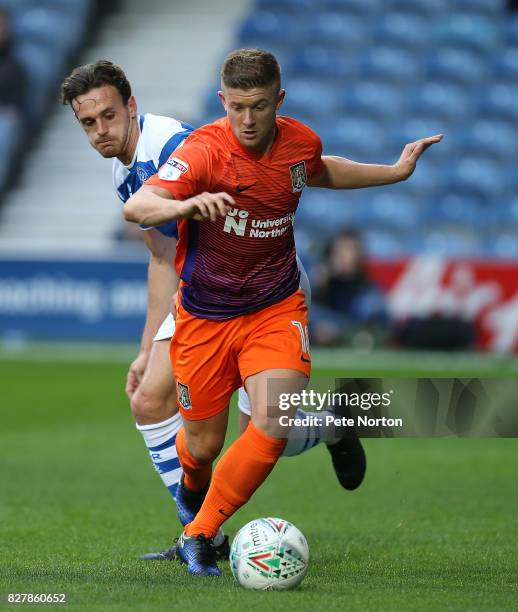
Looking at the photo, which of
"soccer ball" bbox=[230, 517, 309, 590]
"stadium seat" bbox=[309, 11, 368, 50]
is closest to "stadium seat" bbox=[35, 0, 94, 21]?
"stadium seat" bbox=[309, 11, 368, 50]

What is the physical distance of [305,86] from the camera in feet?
65.7

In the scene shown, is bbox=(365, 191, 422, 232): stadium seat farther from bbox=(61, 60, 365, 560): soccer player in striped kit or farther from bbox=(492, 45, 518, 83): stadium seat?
bbox=(61, 60, 365, 560): soccer player in striped kit

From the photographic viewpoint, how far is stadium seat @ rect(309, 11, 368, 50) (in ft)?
67.4

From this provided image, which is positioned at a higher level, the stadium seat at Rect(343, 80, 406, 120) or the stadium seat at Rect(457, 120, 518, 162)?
the stadium seat at Rect(343, 80, 406, 120)

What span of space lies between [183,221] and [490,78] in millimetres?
15099

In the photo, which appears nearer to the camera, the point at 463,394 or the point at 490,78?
the point at 463,394

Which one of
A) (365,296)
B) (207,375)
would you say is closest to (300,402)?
(207,375)

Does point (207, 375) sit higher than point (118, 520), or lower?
higher

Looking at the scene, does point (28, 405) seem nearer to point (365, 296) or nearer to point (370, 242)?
point (365, 296)

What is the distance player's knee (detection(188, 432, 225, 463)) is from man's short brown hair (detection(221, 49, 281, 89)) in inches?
56.0

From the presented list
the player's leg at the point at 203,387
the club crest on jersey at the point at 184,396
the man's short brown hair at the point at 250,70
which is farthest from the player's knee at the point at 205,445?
the man's short brown hair at the point at 250,70

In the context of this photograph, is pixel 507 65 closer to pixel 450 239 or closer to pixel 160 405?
pixel 450 239

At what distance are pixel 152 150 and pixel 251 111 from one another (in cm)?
86

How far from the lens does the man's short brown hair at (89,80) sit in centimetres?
549
